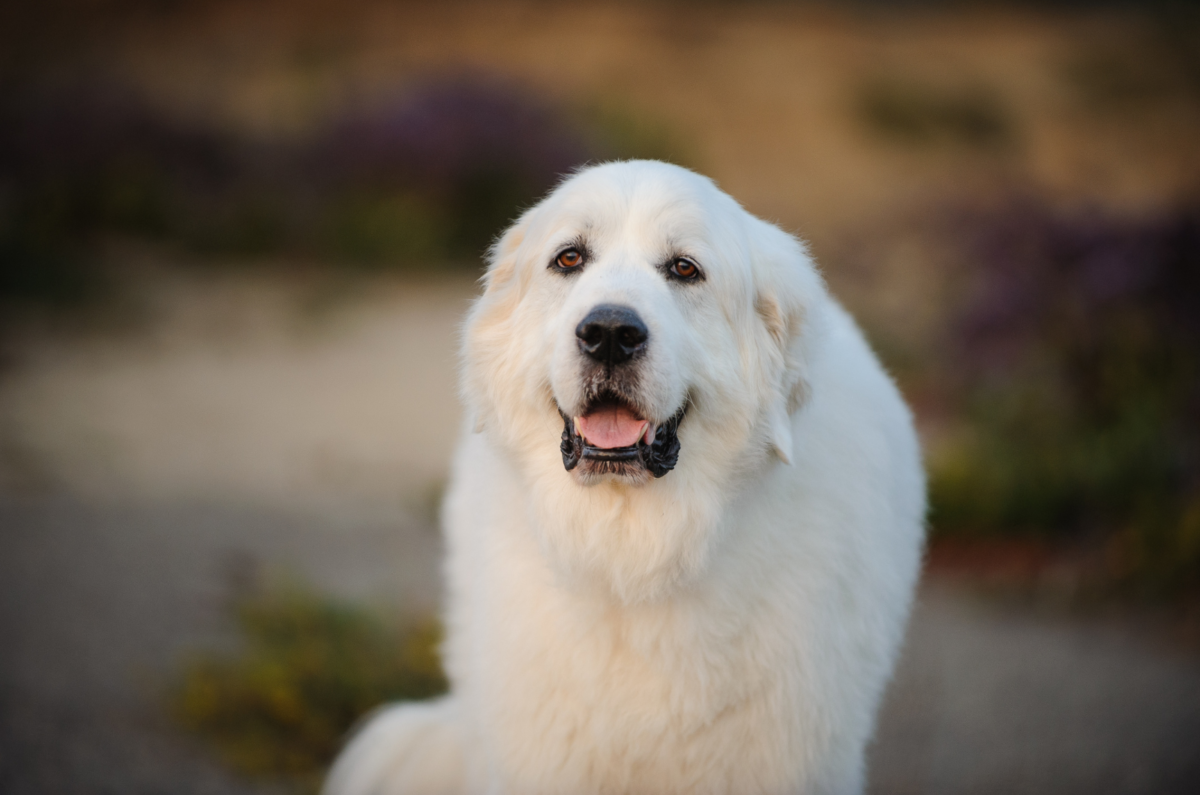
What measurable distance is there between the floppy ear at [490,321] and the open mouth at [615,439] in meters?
0.36

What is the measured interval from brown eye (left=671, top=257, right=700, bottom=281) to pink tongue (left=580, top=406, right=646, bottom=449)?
0.41 meters

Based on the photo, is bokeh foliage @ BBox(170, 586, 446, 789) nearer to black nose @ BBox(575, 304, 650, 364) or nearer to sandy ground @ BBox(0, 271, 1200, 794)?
sandy ground @ BBox(0, 271, 1200, 794)

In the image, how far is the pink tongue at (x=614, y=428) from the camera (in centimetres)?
212

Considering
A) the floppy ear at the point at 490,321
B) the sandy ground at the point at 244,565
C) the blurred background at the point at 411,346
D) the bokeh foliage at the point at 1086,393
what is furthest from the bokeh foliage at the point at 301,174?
the floppy ear at the point at 490,321

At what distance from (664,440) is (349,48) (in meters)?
14.1

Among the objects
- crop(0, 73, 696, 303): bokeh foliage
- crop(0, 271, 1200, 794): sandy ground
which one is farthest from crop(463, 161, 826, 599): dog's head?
crop(0, 73, 696, 303): bokeh foliage

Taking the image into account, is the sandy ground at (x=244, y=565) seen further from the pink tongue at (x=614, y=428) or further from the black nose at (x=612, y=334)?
the black nose at (x=612, y=334)

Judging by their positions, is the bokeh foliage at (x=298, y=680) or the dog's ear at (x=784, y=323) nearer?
the dog's ear at (x=784, y=323)

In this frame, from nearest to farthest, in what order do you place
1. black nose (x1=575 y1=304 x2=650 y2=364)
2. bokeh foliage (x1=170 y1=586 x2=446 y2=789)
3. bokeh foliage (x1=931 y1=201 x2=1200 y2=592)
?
black nose (x1=575 y1=304 x2=650 y2=364)
bokeh foliage (x1=170 y1=586 x2=446 y2=789)
bokeh foliage (x1=931 y1=201 x2=1200 y2=592)

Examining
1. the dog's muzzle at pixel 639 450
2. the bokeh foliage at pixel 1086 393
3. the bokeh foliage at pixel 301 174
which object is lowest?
the dog's muzzle at pixel 639 450

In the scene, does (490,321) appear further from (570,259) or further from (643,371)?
(643,371)

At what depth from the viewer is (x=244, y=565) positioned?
184 inches

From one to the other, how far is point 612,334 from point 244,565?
3395 mm

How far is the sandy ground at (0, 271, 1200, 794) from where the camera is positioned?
365 cm
